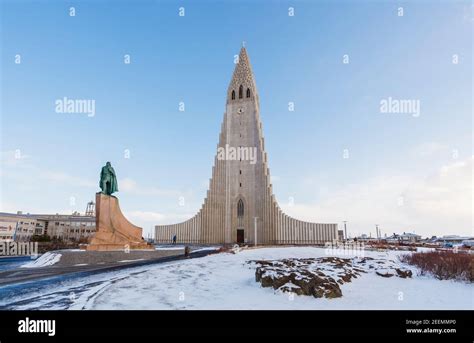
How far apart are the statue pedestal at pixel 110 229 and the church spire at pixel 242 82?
31290mm

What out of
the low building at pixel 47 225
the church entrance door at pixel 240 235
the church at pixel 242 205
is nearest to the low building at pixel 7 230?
the low building at pixel 47 225

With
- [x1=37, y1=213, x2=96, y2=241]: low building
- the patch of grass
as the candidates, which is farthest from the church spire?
[x1=37, y1=213, x2=96, y2=241]: low building

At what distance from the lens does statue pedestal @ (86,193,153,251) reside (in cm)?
1750

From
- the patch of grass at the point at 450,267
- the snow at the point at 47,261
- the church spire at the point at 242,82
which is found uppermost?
the church spire at the point at 242,82

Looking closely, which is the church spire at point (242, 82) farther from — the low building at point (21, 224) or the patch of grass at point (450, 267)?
the low building at point (21, 224)

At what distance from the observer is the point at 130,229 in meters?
19.6

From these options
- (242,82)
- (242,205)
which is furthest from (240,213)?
(242,82)

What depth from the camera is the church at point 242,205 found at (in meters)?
39.1

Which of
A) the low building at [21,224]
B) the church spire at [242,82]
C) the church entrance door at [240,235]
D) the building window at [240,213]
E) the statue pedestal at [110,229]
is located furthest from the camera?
the low building at [21,224]

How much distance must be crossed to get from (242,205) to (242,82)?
66.5 feet

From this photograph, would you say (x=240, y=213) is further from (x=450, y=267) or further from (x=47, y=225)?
(x=47, y=225)

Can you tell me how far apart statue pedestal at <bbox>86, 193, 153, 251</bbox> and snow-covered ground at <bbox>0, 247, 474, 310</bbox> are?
8.82 metres

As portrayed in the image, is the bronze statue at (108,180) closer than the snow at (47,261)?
No
